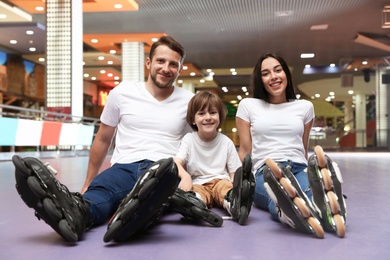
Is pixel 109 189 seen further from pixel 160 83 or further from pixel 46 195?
pixel 160 83

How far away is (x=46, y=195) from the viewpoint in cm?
147

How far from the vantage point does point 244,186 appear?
1.82 m

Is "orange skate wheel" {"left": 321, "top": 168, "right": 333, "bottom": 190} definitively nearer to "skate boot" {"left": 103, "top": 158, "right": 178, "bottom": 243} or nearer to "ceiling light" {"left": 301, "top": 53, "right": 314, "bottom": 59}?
"skate boot" {"left": 103, "top": 158, "right": 178, "bottom": 243}

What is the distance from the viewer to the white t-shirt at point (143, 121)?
7.74 feet

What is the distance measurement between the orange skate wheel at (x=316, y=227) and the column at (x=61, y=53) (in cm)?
1073

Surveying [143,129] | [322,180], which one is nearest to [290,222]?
[322,180]

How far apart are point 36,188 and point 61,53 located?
10.8 meters

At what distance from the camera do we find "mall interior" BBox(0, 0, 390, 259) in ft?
5.34

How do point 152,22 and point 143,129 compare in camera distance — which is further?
point 152,22

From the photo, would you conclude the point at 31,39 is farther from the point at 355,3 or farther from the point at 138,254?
the point at 138,254

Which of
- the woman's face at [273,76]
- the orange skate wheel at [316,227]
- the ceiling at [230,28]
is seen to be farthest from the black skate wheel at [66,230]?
the ceiling at [230,28]

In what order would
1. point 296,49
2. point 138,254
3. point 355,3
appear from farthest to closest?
point 296,49 → point 355,3 → point 138,254

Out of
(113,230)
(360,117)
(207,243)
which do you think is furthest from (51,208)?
(360,117)

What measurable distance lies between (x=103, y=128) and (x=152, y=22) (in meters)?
12.3
